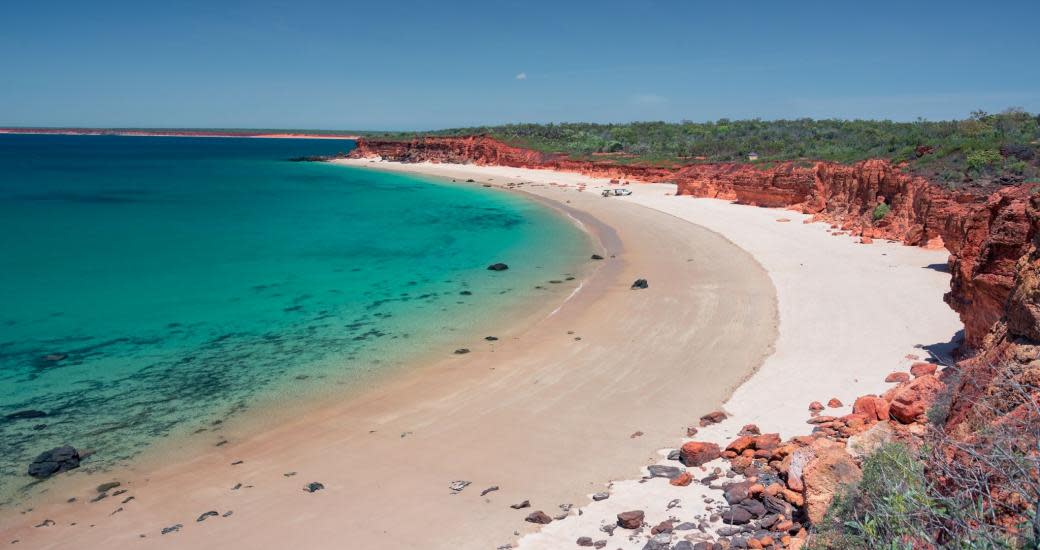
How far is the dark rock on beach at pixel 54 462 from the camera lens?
9.69 m

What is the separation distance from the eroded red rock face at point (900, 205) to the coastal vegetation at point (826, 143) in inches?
45.0

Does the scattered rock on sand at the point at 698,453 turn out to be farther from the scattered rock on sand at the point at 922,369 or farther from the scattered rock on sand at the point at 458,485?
the scattered rock on sand at the point at 922,369

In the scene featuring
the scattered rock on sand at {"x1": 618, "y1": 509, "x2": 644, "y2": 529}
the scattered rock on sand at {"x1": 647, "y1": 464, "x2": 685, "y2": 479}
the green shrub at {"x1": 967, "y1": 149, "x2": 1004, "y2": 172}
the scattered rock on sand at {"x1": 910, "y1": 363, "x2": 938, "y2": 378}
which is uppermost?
the green shrub at {"x1": 967, "y1": 149, "x2": 1004, "y2": 172}

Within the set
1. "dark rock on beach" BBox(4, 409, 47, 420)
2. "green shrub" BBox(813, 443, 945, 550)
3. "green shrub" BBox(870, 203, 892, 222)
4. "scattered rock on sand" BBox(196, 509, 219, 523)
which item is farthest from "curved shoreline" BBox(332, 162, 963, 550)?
"dark rock on beach" BBox(4, 409, 47, 420)

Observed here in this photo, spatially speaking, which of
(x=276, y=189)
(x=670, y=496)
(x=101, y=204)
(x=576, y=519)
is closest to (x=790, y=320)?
(x=670, y=496)

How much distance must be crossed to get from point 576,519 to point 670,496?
4.32 ft

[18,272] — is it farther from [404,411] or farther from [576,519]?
[576,519]

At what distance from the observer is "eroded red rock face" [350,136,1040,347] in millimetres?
10039

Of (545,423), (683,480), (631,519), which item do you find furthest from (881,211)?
(631,519)

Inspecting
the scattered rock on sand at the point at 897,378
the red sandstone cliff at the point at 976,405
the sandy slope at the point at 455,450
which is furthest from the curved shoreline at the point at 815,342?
the red sandstone cliff at the point at 976,405

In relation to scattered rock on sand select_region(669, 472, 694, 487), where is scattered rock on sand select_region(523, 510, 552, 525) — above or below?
below

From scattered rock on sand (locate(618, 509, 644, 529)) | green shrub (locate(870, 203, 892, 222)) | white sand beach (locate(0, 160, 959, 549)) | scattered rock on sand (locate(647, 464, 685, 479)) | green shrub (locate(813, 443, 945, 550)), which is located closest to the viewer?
green shrub (locate(813, 443, 945, 550))

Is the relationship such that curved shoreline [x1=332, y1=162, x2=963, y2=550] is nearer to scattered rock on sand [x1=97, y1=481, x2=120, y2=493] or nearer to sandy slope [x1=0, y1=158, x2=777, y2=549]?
sandy slope [x1=0, y1=158, x2=777, y2=549]

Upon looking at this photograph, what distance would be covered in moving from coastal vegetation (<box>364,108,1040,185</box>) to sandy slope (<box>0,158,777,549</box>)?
13.5 m
